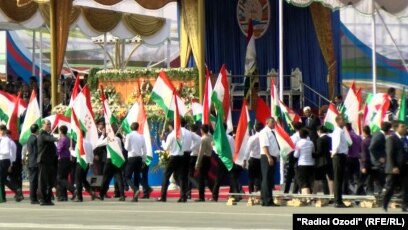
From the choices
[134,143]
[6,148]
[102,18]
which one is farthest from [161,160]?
[102,18]

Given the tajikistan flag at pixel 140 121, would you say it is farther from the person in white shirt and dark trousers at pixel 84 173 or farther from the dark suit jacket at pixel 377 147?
the dark suit jacket at pixel 377 147

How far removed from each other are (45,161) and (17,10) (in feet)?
53.7

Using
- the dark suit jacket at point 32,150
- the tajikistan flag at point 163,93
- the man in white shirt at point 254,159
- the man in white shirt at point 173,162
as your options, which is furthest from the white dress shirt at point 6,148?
the man in white shirt at point 254,159

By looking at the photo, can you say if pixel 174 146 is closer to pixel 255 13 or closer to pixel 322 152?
pixel 322 152

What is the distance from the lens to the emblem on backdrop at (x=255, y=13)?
138ft

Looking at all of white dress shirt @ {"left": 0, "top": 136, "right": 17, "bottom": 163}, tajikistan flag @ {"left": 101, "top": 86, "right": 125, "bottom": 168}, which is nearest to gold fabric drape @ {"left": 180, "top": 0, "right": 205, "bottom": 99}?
tajikistan flag @ {"left": 101, "top": 86, "right": 125, "bottom": 168}

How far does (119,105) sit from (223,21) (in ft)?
19.3

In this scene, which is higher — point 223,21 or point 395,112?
point 223,21

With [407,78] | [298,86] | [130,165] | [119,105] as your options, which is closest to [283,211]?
[130,165]

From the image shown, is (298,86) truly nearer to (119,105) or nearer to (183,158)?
(119,105)

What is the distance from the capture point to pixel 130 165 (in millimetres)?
30047

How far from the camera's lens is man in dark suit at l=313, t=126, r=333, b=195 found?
28.6 metres

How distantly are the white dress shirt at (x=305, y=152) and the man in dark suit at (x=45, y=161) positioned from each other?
515cm

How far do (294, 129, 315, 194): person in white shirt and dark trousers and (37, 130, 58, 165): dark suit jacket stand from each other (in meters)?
5.16
